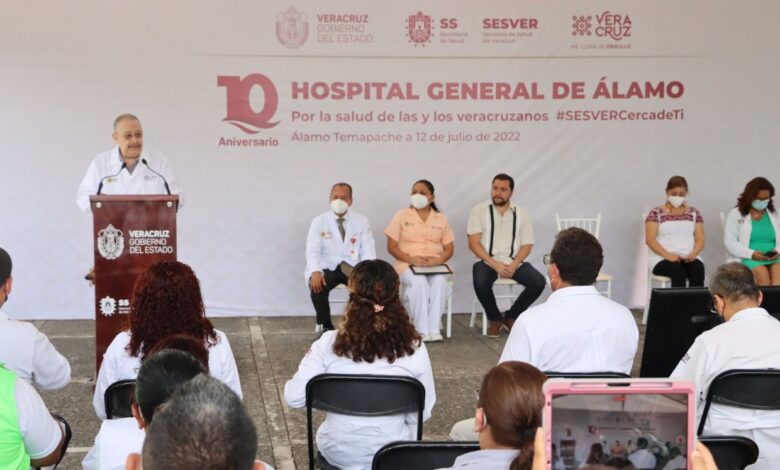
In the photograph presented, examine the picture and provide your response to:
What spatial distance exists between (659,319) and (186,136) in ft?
16.1

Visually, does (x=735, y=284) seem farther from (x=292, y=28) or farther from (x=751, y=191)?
(x=292, y=28)

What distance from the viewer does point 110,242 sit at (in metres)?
5.12

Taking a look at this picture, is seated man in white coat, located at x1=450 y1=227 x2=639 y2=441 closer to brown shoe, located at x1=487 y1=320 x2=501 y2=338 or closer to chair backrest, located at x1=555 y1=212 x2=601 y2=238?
brown shoe, located at x1=487 y1=320 x2=501 y2=338

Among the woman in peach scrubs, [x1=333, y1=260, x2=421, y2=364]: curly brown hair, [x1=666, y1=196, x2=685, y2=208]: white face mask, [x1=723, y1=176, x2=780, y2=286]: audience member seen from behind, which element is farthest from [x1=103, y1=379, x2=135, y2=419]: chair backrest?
[x1=723, y1=176, x2=780, y2=286]: audience member seen from behind

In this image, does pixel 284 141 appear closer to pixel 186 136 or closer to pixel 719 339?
pixel 186 136

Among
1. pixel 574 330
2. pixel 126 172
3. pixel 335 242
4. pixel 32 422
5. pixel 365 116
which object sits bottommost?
pixel 32 422

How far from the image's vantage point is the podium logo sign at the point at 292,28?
25.3 feet

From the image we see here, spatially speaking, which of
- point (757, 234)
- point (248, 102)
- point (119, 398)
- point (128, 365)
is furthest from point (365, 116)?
point (119, 398)

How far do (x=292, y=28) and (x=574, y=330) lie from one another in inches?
197

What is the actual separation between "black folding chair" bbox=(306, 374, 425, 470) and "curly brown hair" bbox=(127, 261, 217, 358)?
0.52m

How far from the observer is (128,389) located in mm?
3184

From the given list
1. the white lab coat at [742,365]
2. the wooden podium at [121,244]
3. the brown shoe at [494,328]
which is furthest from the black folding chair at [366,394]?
the brown shoe at [494,328]

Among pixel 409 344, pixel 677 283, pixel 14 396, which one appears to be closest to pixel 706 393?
pixel 409 344

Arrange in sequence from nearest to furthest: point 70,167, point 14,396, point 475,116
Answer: point 14,396
point 70,167
point 475,116
